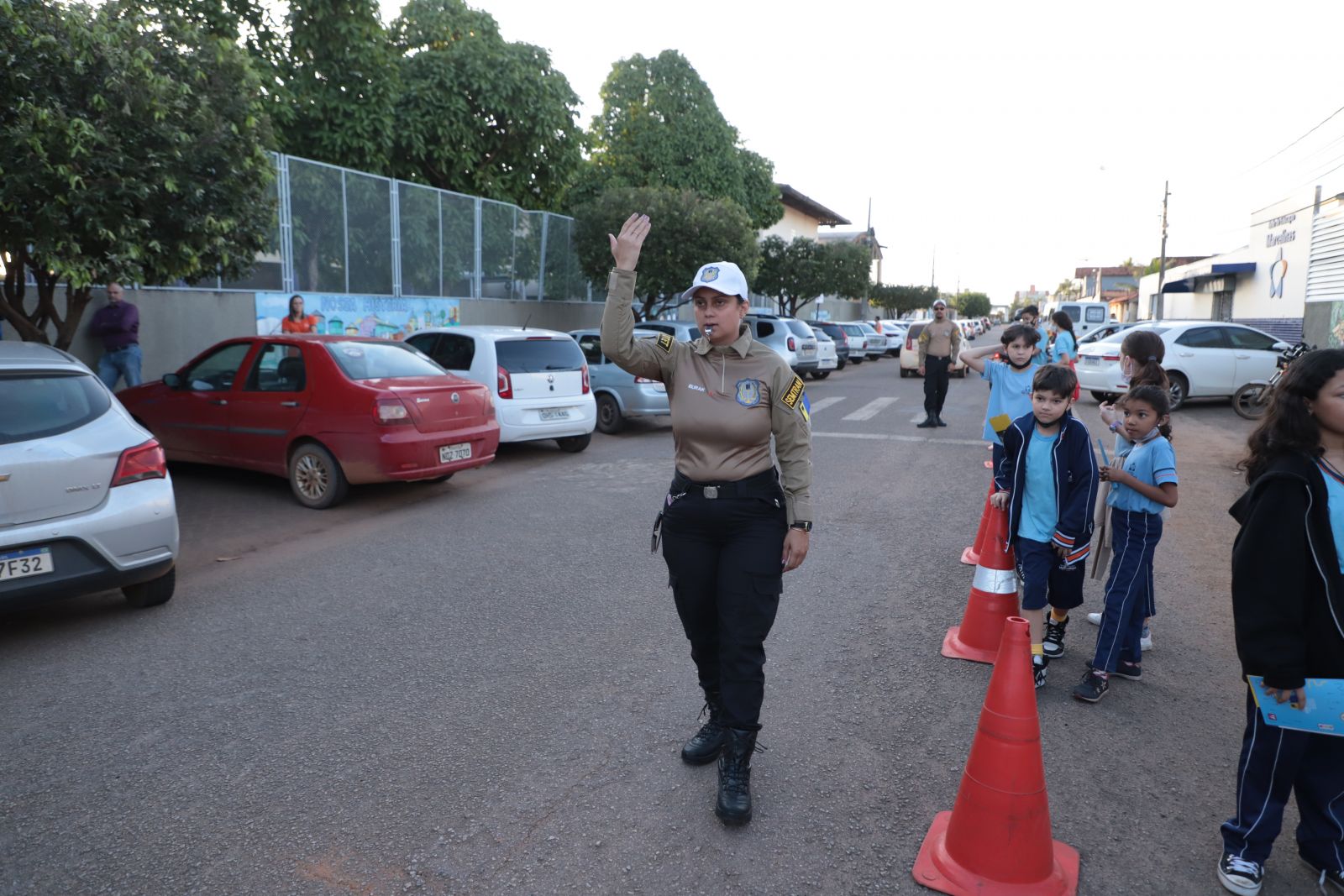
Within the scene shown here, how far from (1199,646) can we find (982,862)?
2.65 m

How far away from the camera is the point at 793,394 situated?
3.12 meters

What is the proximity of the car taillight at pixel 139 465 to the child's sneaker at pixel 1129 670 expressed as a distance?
5041 mm

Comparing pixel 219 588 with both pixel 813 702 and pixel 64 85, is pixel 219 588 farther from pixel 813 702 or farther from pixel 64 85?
pixel 64 85

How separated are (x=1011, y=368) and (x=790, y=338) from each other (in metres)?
13.7

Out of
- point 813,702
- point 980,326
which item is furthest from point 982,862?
point 980,326

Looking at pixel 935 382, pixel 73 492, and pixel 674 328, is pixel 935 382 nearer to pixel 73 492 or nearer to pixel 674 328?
pixel 674 328

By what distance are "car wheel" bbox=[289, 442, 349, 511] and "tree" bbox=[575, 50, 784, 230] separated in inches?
793

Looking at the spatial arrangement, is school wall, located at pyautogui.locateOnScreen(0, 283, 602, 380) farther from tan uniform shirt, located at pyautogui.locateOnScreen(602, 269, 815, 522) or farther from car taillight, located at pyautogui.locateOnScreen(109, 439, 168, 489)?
tan uniform shirt, located at pyautogui.locateOnScreen(602, 269, 815, 522)

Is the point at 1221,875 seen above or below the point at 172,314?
below

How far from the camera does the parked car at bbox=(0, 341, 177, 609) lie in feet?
14.5

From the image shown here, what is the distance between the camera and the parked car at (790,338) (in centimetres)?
1978

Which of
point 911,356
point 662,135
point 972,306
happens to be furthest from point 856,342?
point 972,306

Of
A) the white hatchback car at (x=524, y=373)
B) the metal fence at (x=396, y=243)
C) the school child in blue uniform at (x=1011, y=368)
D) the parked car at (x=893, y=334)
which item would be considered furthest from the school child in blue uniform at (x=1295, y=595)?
the parked car at (x=893, y=334)

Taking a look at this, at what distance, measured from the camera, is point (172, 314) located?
12500 mm
